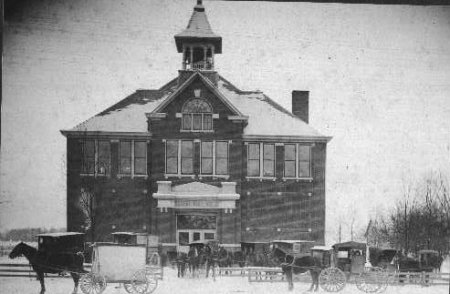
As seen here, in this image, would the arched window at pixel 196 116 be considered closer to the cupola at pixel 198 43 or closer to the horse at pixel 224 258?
the cupola at pixel 198 43

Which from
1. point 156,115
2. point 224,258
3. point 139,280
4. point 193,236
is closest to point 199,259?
point 224,258

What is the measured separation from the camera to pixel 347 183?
32.9 ft

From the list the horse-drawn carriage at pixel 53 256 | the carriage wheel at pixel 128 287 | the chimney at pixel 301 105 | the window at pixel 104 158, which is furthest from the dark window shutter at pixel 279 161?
the horse-drawn carriage at pixel 53 256

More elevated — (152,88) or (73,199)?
(152,88)

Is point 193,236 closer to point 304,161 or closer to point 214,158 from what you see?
point 214,158

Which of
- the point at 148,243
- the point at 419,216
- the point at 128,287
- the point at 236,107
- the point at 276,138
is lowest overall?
the point at 128,287

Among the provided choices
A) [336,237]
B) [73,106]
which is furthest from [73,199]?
[336,237]

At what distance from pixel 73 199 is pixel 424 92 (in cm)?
554

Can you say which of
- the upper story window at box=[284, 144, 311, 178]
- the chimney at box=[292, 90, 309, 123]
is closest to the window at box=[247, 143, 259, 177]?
the upper story window at box=[284, 144, 311, 178]

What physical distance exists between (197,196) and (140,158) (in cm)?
106

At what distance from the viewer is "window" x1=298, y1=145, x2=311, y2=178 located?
10.2 meters

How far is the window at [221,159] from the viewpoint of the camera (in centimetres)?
1026

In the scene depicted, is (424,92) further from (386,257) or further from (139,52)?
(139,52)

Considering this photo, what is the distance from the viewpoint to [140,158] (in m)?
10.3
